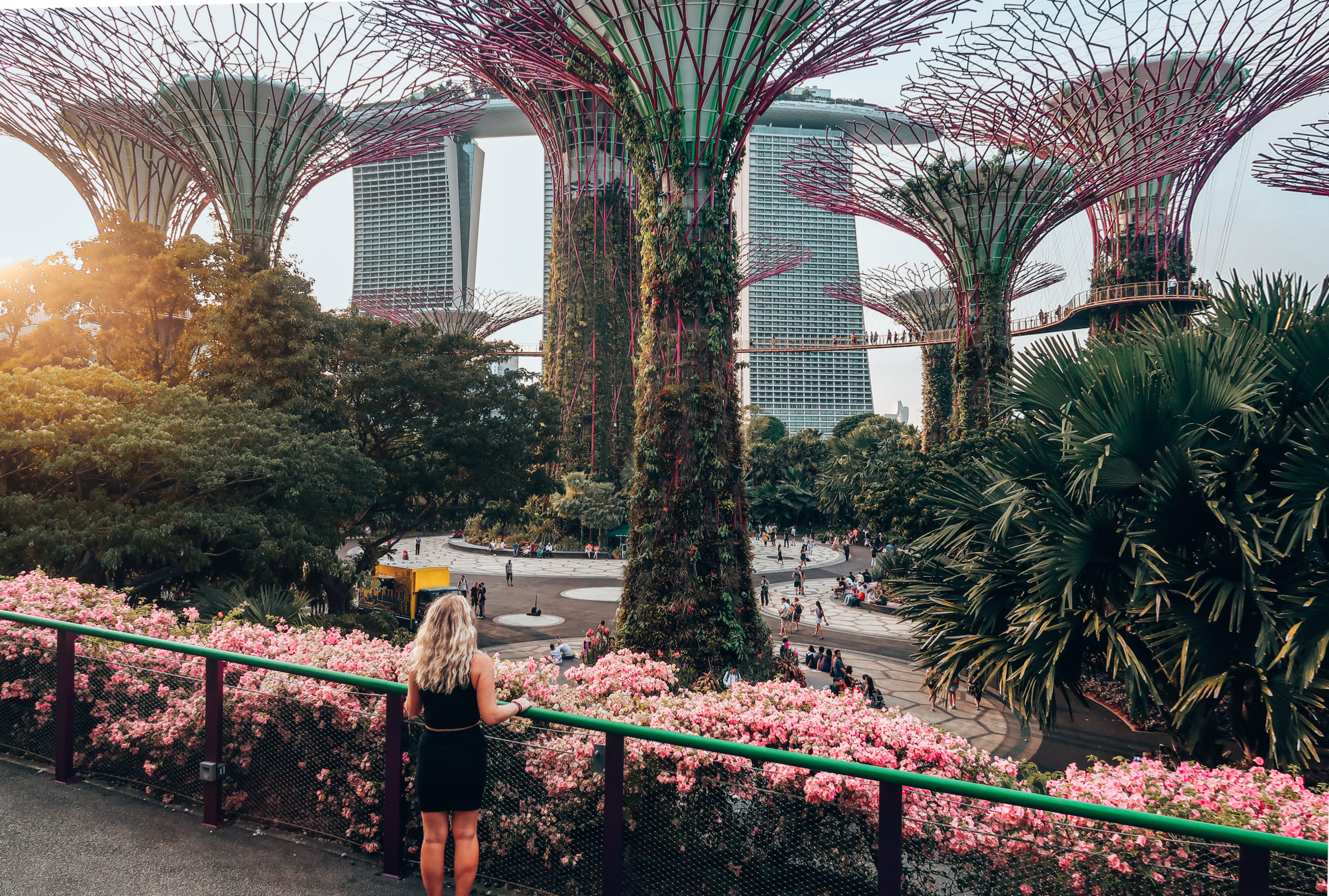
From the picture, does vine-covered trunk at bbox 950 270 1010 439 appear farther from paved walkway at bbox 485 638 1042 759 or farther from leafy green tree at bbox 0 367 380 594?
leafy green tree at bbox 0 367 380 594

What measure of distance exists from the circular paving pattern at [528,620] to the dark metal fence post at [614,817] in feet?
66.5

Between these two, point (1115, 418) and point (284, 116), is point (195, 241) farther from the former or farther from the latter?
point (1115, 418)

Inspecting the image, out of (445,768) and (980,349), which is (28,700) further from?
(980,349)

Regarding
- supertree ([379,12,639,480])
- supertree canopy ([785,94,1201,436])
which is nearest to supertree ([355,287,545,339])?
supertree ([379,12,639,480])

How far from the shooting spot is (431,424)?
2234cm

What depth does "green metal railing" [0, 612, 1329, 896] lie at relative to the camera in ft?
8.52

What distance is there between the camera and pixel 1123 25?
23531 millimetres

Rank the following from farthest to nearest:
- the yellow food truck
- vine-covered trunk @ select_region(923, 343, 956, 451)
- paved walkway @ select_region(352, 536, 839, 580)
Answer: vine-covered trunk @ select_region(923, 343, 956, 451)
paved walkway @ select_region(352, 536, 839, 580)
the yellow food truck

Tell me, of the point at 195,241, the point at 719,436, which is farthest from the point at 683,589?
the point at 195,241

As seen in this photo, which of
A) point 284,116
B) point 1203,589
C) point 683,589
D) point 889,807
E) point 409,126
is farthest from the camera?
point 409,126

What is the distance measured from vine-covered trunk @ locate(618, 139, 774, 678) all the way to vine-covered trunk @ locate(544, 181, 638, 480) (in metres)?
28.3

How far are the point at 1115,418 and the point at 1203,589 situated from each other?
Answer: 1672 millimetres

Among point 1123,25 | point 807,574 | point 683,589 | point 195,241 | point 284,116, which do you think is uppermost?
point 1123,25

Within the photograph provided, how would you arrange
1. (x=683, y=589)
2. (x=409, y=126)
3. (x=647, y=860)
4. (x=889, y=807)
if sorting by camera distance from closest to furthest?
1. (x=889, y=807)
2. (x=647, y=860)
3. (x=683, y=589)
4. (x=409, y=126)
